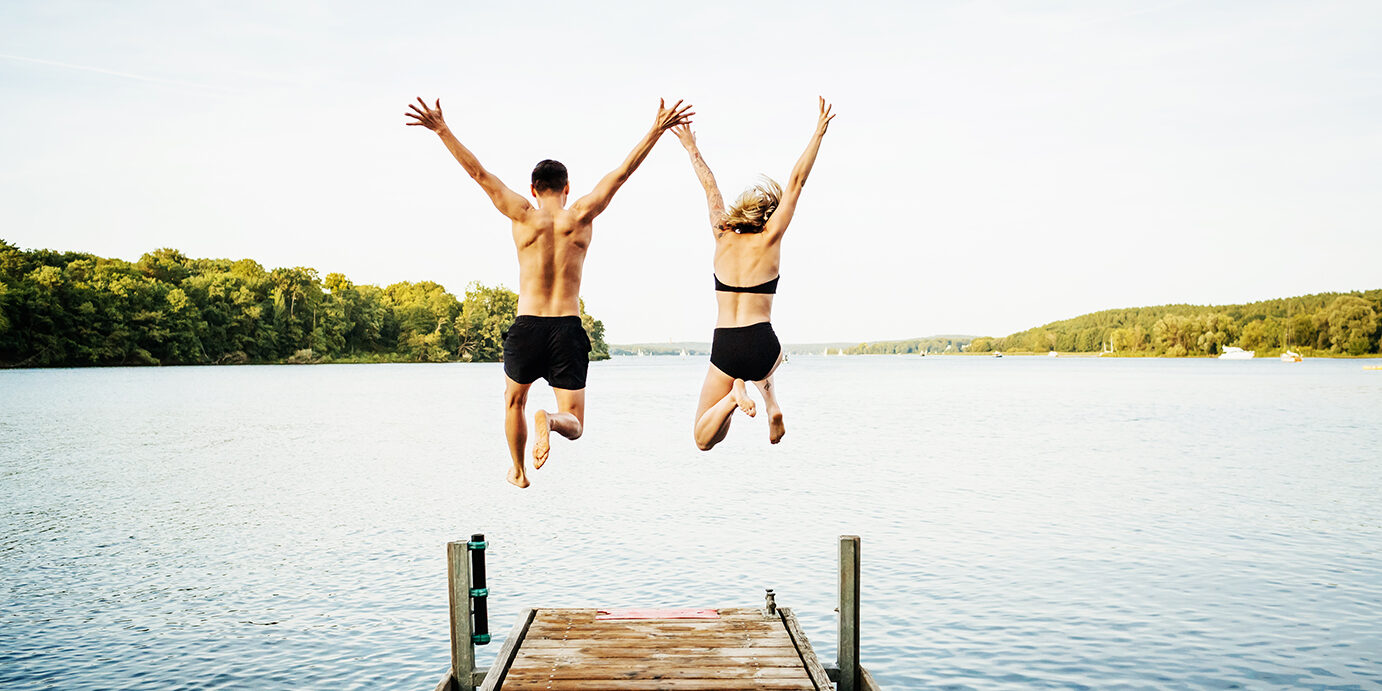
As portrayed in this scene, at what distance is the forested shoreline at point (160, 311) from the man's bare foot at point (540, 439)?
271 ft

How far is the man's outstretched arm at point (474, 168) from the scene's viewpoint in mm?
7090

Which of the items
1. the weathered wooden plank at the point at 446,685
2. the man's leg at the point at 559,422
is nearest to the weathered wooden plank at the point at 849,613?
the weathered wooden plank at the point at 446,685

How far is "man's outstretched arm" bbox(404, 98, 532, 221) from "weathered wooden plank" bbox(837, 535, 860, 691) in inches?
359

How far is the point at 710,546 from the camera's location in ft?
108

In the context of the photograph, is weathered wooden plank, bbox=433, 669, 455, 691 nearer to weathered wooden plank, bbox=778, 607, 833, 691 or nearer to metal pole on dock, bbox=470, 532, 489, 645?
metal pole on dock, bbox=470, 532, 489, 645

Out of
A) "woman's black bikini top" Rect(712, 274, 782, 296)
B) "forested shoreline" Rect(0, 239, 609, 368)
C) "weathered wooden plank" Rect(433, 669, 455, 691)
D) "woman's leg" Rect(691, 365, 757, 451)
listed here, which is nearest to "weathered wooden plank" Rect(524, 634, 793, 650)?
"weathered wooden plank" Rect(433, 669, 455, 691)

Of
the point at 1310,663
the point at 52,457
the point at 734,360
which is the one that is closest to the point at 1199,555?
the point at 1310,663

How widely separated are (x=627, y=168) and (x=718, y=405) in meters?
1.80

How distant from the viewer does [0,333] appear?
12006cm

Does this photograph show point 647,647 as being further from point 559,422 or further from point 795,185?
point 795,185

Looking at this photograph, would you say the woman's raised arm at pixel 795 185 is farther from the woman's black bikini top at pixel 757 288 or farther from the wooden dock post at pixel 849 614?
the wooden dock post at pixel 849 614

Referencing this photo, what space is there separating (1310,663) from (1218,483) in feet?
91.1

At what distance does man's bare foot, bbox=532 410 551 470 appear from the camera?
719 cm

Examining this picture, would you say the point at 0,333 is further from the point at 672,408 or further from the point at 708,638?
the point at 708,638
